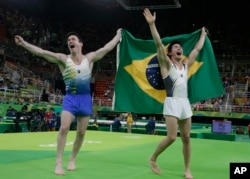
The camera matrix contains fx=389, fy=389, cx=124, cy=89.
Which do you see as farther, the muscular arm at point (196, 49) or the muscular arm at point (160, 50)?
the muscular arm at point (196, 49)

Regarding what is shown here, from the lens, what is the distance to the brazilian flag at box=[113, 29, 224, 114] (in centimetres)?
679

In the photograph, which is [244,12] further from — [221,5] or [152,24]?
[152,24]

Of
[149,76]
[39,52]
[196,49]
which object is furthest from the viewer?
[149,76]

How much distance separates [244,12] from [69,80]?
31.2m

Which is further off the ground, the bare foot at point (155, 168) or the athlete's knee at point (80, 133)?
the athlete's knee at point (80, 133)

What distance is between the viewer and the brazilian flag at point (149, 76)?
22.3 ft

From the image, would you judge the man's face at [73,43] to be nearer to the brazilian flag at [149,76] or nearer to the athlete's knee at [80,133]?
the athlete's knee at [80,133]

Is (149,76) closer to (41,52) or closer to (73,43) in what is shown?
(73,43)

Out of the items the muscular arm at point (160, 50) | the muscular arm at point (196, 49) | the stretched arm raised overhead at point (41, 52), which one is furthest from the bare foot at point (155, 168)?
the stretched arm raised overhead at point (41, 52)

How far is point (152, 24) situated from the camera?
18.5ft

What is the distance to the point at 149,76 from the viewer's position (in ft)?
22.8

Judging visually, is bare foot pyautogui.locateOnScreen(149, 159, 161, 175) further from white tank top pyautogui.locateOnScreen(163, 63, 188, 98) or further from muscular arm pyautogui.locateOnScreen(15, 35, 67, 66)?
muscular arm pyautogui.locateOnScreen(15, 35, 67, 66)

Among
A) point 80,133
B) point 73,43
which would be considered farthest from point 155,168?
point 73,43

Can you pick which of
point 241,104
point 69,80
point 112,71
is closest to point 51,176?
point 69,80
